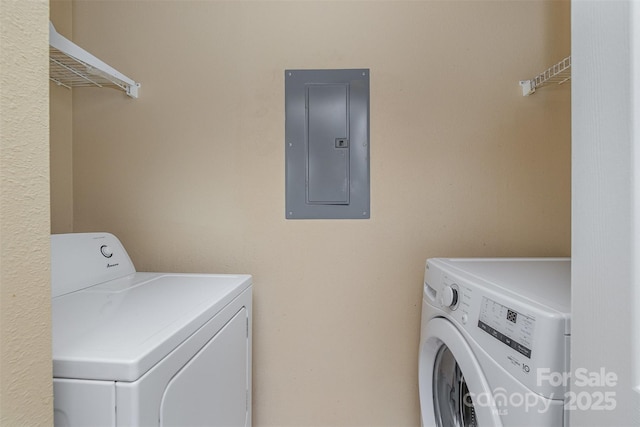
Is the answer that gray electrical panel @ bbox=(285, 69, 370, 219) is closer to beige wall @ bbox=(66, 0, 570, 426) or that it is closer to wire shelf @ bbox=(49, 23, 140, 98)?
beige wall @ bbox=(66, 0, 570, 426)

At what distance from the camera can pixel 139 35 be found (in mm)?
1359

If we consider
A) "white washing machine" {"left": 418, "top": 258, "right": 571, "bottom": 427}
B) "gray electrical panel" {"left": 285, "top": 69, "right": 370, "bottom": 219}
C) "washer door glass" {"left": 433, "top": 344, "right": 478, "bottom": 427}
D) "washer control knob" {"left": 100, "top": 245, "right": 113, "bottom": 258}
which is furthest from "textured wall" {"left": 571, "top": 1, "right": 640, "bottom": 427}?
"washer control knob" {"left": 100, "top": 245, "right": 113, "bottom": 258}

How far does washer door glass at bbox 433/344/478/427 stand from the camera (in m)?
1.02

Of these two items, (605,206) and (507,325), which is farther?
(507,325)

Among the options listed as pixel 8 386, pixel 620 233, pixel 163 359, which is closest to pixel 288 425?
pixel 163 359

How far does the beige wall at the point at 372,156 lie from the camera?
133cm

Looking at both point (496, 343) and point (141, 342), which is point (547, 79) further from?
point (141, 342)

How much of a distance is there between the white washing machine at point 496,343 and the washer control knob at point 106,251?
123 cm

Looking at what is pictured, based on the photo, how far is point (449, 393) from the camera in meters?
1.09

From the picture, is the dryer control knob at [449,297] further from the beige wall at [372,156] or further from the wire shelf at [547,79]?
the wire shelf at [547,79]

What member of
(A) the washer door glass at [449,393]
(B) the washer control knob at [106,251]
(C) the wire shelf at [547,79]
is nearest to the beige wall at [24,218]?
(B) the washer control knob at [106,251]

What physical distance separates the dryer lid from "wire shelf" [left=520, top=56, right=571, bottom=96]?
1442 mm

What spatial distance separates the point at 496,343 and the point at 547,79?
1.10m

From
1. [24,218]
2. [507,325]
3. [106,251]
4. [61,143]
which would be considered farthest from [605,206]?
[61,143]
